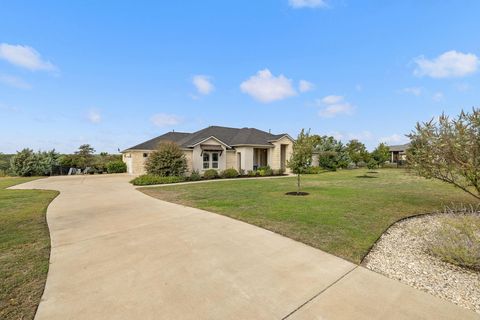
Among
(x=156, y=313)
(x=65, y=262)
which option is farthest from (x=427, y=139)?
Answer: (x=65, y=262)

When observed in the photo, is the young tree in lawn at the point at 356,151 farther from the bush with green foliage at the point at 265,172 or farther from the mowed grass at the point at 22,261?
the mowed grass at the point at 22,261

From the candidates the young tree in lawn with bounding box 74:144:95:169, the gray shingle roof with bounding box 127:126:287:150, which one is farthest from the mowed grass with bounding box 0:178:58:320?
the young tree in lawn with bounding box 74:144:95:169

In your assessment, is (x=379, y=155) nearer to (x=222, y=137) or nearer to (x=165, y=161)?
(x=222, y=137)

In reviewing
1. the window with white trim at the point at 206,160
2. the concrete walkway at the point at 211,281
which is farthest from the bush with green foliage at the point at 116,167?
the concrete walkway at the point at 211,281

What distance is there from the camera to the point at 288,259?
3.95 meters

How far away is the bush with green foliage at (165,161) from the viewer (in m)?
17.4

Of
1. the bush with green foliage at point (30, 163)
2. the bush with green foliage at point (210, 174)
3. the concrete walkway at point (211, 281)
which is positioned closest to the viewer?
the concrete walkway at point (211, 281)

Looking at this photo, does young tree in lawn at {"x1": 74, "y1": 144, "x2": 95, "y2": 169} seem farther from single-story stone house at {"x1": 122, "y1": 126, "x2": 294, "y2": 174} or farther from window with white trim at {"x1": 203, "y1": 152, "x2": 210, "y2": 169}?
window with white trim at {"x1": 203, "y1": 152, "x2": 210, "y2": 169}

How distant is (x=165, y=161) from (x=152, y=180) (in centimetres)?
221

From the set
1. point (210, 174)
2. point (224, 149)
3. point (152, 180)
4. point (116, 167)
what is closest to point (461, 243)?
point (152, 180)

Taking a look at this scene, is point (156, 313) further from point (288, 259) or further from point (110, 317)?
point (288, 259)

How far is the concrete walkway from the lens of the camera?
257 cm

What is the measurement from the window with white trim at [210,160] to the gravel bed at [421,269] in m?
17.6

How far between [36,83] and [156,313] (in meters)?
20.6
